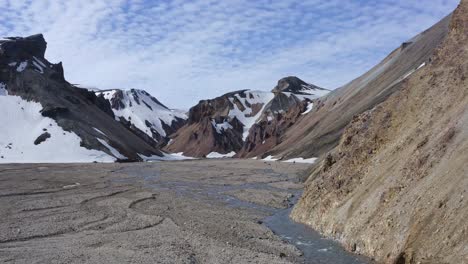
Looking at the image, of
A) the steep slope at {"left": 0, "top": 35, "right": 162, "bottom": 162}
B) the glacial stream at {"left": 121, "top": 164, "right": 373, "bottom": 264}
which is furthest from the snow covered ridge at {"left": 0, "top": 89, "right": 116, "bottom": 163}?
the glacial stream at {"left": 121, "top": 164, "right": 373, "bottom": 264}

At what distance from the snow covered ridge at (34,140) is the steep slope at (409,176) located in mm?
96794

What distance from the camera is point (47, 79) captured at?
151000mm

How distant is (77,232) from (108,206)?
33.8 ft

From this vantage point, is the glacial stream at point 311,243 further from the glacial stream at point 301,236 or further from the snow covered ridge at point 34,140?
the snow covered ridge at point 34,140

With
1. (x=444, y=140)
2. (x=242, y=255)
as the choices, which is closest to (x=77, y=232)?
(x=242, y=255)

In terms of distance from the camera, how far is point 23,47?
159625mm

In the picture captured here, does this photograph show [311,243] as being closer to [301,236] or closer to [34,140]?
[301,236]

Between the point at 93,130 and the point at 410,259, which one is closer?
the point at 410,259

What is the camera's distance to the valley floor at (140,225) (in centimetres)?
2130

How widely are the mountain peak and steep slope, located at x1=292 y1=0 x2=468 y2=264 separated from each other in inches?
5770

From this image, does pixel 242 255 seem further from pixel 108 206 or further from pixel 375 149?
pixel 108 206

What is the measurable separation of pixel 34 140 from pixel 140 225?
106 metres

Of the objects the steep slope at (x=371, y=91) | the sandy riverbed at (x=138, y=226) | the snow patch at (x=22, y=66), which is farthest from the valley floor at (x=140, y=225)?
the snow patch at (x=22, y=66)

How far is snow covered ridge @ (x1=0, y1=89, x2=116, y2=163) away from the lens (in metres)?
117
